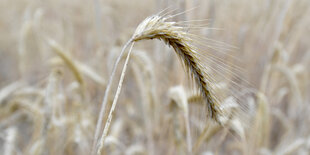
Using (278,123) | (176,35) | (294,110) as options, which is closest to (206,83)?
(176,35)

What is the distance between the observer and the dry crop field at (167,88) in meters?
0.65

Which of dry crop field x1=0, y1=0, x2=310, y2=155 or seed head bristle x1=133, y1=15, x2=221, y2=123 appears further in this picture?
dry crop field x1=0, y1=0, x2=310, y2=155

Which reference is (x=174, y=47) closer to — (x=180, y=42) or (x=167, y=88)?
(x=180, y=42)

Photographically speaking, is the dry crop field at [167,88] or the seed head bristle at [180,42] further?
the dry crop field at [167,88]

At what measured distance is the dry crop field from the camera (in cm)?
65

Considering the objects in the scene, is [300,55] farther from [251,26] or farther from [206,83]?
[206,83]

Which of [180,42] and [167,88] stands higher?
[180,42]

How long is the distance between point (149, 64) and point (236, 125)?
455 mm

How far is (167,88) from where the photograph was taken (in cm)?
158

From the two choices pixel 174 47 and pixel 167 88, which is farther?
pixel 167 88

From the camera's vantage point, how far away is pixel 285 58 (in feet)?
6.32

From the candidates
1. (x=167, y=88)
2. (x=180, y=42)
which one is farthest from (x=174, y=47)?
(x=167, y=88)

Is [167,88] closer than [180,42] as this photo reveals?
No

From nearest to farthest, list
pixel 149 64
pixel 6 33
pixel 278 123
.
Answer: pixel 149 64, pixel 278 123, pixel 6 33
